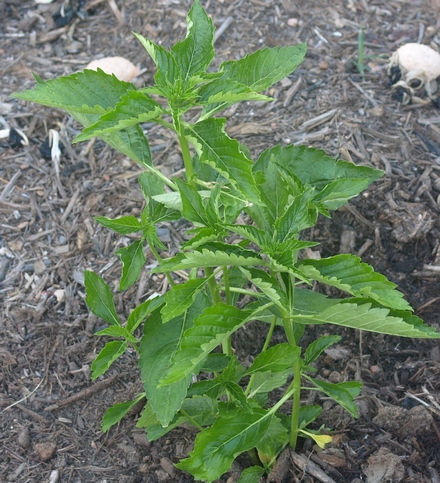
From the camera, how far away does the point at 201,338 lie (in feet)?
5.69

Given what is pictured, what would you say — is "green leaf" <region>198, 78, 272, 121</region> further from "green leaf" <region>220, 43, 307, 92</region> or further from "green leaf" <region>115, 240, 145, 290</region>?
"green leaf" <region>115, 240, 145, 290</region>

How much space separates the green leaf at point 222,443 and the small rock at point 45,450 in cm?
102

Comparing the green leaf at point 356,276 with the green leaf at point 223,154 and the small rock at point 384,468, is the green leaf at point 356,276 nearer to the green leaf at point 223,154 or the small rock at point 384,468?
the green leaf at point 223,154

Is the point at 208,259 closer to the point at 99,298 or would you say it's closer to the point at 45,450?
the point at 99,298

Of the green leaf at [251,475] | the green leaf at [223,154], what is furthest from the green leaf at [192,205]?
the green leaf at [251,475]

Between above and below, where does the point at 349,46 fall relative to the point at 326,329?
above

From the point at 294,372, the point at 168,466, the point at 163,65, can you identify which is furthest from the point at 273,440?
the point at 163,65

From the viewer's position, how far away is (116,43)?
4.51 meters

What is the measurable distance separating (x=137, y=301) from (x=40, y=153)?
4.32ft

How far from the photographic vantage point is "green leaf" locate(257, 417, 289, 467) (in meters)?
2.38

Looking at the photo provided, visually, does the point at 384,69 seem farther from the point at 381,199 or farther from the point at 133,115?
the point at 133,115

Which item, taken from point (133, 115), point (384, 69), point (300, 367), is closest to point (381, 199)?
point (384, 69)

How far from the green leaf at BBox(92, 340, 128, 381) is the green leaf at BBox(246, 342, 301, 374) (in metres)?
0.48

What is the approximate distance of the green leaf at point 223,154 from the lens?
178 cm
